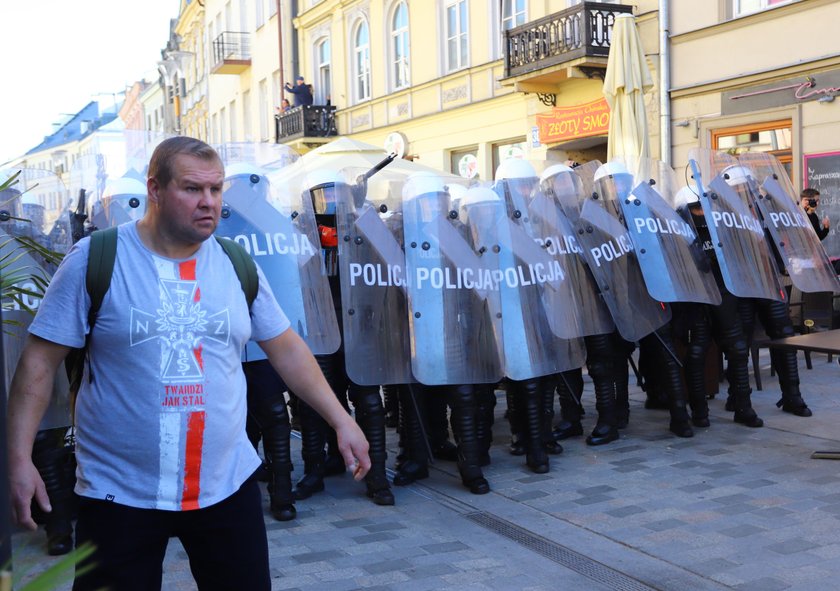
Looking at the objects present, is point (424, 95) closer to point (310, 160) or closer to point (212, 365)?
point (310, 160)

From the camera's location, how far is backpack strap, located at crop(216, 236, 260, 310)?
2.46 metres

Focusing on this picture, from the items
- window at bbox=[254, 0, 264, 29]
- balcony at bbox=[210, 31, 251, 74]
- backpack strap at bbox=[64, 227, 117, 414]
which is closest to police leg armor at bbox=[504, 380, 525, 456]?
backpack strap at bbox=[64, 227, 117, 414]

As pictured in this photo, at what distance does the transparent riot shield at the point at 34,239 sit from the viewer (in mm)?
4371

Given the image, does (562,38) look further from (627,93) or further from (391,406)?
(391,406)

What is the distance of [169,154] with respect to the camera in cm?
237

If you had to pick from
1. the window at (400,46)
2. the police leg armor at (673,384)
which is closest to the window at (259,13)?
the window at (400,46)

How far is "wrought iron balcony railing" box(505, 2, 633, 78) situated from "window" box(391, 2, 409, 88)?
5.27 meters

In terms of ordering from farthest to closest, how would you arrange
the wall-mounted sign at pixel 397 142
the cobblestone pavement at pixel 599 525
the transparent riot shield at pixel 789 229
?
1. the wall-mounted sign at pixel 397 142
2. the transparent riot shield at pixel 789 229
3. the cobblestone pavement at pixel 599 525

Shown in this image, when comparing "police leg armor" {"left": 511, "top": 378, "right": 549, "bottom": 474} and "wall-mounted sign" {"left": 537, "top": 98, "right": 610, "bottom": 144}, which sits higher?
"wall-mounted sign" {"left": 537, "top": 98, "right": 610, "bottom": 144}

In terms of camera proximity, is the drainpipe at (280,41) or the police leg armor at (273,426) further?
the drainpipe at (280,41)

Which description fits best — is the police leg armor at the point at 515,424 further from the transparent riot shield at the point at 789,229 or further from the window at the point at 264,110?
the window at the point at 264,110

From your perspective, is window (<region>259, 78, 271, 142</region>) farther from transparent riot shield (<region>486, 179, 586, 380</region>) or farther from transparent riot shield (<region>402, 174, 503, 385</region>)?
transparent riot shield (<region>402, 174, 503, 385</region>)

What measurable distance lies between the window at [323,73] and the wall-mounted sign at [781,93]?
14.7 m

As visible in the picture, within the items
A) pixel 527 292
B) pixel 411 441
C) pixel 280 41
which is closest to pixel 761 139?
pixel 527 292
